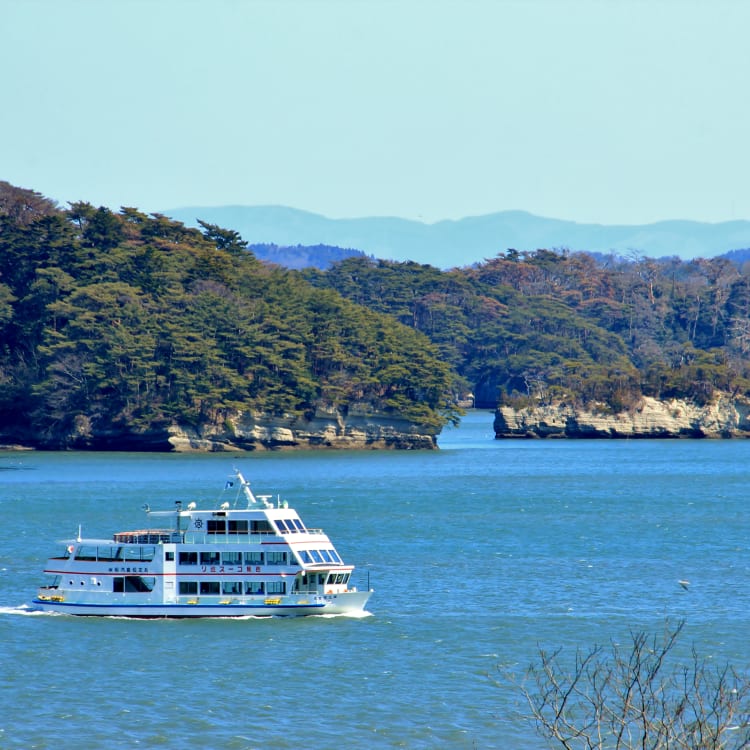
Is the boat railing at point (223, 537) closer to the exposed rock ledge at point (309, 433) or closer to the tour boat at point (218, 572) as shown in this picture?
the tour boat at point (218, 572)

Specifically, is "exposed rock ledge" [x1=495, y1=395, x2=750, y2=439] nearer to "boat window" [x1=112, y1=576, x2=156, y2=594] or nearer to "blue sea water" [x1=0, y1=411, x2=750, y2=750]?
"blue sea water" [x1=0, y1=411, x2=750, y2=750]

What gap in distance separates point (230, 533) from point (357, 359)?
75.8 meters

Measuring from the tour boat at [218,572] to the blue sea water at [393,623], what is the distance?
57cm

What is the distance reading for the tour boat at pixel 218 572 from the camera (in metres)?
37.1

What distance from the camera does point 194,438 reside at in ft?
354

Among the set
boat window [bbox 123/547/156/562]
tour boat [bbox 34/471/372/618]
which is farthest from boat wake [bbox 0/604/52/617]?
boat window [bbox 123/547/156/562]

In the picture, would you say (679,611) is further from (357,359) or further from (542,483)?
(357,359)

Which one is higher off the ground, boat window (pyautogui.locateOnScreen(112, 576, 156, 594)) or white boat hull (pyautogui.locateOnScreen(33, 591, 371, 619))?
boat window (pyautogui.locateOnScreen(112, 576, 156, 594))

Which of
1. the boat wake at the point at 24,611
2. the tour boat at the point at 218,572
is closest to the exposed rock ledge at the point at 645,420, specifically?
the tour boat at the point at 218,572

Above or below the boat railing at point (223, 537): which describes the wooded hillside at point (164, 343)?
above

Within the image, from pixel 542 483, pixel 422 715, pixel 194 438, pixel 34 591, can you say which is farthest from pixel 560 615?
pixel 194 438

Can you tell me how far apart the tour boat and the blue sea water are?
0.57m

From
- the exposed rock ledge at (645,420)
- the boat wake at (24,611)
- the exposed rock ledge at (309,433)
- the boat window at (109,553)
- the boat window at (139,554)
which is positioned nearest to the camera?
the boat window at (139,554)

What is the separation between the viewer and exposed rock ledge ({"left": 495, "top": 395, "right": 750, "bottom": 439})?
388 ft
